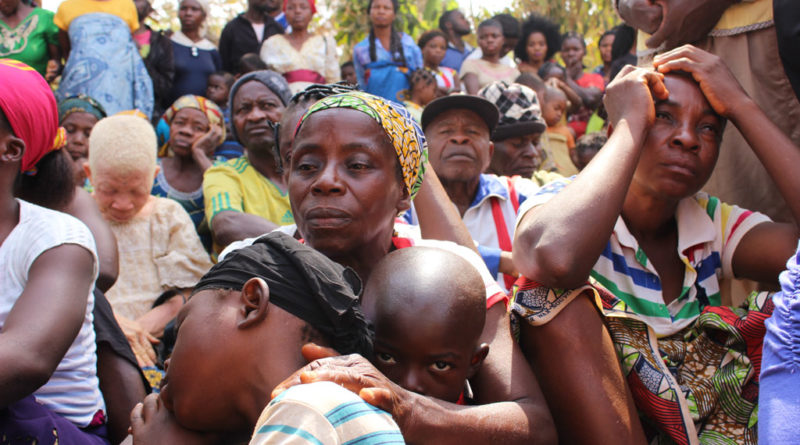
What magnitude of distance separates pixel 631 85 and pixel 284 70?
5.30 metres

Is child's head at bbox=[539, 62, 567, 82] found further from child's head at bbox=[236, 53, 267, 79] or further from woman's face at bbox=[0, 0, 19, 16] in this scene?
woman's face at bbox=[0, 0, 19, 16]

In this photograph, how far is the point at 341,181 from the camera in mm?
2133

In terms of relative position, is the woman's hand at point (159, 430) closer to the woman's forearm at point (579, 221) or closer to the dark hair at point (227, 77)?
the woman's forearm at point (579, 221)

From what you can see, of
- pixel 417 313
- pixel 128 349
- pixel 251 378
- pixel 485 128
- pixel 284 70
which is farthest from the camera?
pixel 284 70

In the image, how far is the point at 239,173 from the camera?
4.41 metres

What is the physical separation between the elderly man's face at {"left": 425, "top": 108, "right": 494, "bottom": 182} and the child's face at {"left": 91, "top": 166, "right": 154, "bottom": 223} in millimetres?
1741

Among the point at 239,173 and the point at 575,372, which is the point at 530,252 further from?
the point at 239,173

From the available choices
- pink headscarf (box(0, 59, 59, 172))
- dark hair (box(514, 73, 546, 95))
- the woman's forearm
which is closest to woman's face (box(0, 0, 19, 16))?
pink headscarf (box(0, 59, 59, 172))

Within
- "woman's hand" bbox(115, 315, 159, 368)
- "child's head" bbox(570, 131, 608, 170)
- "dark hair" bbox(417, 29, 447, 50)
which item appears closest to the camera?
"woman's hand" bbox(115, 315, 159, 368)

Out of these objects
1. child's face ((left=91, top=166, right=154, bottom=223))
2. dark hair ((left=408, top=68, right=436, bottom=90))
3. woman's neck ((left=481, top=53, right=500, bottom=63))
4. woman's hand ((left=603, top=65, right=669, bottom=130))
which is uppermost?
woman's hand ((left=603, top=65, right=669, bottom=130))

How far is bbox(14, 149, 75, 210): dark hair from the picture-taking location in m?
2.75

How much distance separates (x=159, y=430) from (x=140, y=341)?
1827mm

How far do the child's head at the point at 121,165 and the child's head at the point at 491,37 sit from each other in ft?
18.5

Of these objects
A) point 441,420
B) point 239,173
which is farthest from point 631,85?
point 239,173
